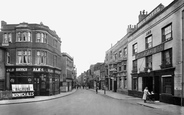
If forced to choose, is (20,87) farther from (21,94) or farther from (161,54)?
(161,54)

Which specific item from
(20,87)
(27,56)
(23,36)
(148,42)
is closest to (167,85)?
(148,42)

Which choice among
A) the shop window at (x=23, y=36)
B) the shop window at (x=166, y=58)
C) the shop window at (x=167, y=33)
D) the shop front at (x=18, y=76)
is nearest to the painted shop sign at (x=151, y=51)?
the shop window at (x=166, y=58)

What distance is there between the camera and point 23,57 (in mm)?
27359

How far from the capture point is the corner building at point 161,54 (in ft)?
54.7

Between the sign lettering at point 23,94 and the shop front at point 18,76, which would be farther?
the shop front at point 18,76

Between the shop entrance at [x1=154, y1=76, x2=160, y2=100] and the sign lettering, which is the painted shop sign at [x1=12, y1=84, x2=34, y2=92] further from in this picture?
the shop entrance at [x1=154, y1=76, x2=160, y2=100]

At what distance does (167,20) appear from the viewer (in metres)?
18.7

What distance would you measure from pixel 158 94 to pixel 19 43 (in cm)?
2295

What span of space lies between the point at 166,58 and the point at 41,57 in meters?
20.1

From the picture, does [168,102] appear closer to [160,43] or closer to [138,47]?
[160,43]

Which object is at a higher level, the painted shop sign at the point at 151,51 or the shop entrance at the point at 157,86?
the painted shop sign at the point at 151,51

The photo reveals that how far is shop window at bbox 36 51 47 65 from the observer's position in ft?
92.5

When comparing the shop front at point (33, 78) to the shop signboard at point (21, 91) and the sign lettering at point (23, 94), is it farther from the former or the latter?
the sign lettering at point (23, 94)

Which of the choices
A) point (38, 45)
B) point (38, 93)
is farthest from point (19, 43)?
point (38, 93)
